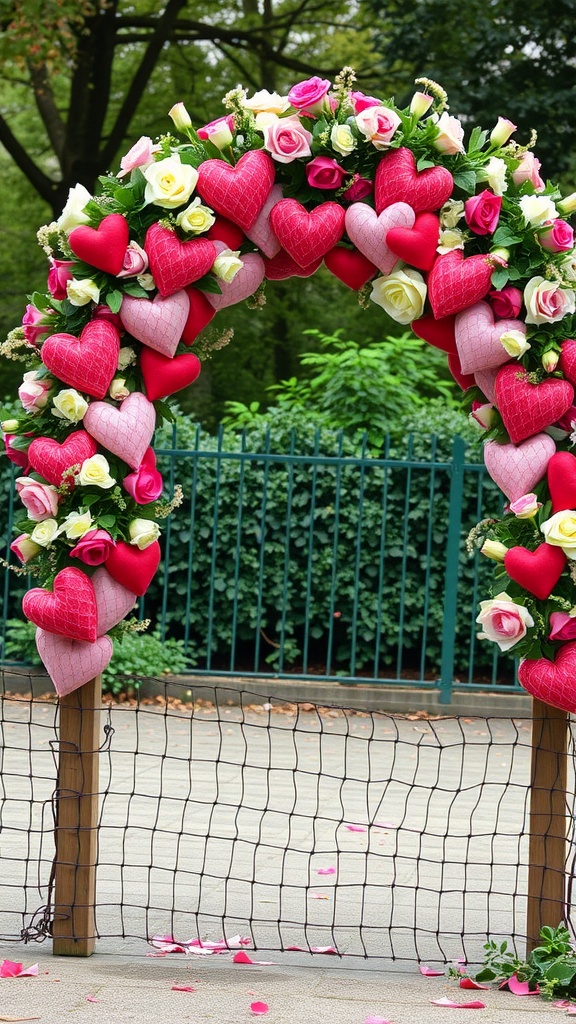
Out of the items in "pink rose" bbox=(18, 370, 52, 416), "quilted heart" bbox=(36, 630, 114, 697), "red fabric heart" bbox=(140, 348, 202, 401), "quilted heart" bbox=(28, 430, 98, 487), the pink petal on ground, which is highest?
"red fabric heart" bbox=(140, 348, 202, 401)

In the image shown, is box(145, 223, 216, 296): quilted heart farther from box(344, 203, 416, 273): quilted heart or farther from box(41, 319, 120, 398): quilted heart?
box(344, 203, 416, 273): quilted heart

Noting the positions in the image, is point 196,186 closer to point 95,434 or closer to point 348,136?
point 348,136

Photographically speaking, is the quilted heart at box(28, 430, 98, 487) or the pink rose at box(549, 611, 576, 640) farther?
the quilted heart at box(28, 430, 98, 487)

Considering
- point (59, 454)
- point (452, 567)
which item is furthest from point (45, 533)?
point (452, 567)

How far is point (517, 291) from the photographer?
4.08 m

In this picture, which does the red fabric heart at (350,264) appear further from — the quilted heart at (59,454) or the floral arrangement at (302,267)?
the quilted heart at (59,454)

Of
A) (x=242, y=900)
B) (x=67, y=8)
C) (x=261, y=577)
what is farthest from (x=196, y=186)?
(x=67, y=8)

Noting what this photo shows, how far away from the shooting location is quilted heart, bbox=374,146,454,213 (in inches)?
160

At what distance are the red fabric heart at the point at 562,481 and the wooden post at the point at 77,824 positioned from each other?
66.6 inches

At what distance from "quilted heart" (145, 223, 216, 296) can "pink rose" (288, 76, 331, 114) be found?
1.93 ft

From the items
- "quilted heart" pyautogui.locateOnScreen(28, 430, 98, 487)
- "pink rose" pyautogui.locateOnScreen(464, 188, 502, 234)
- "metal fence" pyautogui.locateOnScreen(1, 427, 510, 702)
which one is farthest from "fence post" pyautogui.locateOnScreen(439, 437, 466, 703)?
"quilted heart" pyautogui.locateOnScreen(28, 430, 98, 487)

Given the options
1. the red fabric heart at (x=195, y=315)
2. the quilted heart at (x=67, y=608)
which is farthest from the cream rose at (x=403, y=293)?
the quilted heart at (x=67, y=608)

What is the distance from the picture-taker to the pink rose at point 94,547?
3924 millimetres

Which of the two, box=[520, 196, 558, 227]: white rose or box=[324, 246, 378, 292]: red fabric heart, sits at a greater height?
box=[520, 196, 558, 227]: white rose
